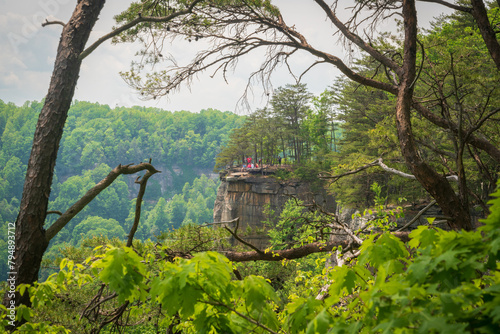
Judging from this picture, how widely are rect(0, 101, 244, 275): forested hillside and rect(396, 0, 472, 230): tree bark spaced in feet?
261

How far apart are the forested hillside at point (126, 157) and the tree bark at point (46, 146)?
258 ft

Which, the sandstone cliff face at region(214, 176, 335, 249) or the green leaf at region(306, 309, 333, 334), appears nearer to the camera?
the green leaf at region(306, 309, 333, 334)

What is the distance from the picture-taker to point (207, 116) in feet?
357

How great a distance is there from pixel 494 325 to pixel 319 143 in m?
35.1

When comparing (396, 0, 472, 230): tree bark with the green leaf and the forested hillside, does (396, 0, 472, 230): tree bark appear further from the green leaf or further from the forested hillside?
the forested hillside

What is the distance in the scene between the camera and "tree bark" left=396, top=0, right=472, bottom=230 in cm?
286

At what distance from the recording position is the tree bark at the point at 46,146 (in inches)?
107

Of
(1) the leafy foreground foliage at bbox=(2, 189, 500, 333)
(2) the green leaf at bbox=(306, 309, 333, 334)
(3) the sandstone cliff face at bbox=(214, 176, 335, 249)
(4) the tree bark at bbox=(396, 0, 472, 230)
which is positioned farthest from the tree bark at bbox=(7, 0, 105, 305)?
(3) the sandstone cliff face at bbox=(214, 176, 335, 249)

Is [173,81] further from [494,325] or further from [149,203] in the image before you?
[149,203]

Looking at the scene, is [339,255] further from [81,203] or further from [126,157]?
[126,157]

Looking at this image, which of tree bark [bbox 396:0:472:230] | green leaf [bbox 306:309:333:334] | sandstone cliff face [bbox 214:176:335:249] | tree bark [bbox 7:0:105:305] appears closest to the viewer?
green leaf [bbox 306:309:333:334]

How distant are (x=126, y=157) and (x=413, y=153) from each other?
107m

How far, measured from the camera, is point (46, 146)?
2.86 metres

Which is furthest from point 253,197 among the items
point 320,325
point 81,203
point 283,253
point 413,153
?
point 320,325
